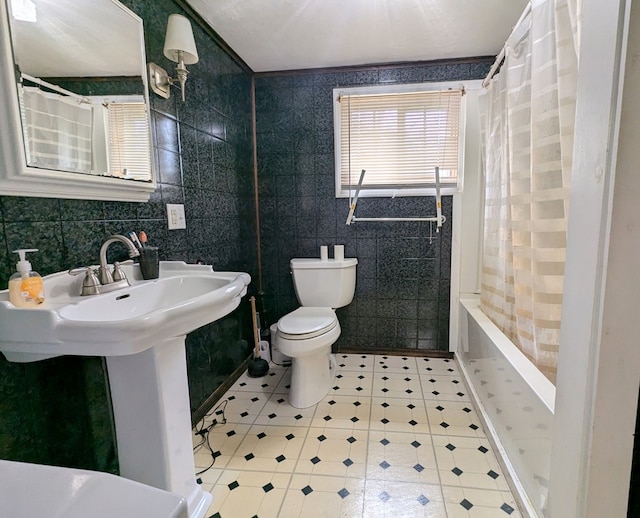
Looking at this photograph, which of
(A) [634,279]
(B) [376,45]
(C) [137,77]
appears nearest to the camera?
(A) [634,279]

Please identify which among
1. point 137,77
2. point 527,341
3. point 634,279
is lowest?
point 527,341

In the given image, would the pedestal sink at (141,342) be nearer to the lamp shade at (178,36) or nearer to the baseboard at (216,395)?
the baseboard at (216,395)

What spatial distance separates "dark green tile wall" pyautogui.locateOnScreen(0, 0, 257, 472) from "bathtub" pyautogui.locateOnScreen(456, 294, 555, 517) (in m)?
1.53

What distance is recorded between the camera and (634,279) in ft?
2.20

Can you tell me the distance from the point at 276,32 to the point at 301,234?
4.27 feet

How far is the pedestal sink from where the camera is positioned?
0.81 metres

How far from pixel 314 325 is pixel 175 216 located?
969 mm

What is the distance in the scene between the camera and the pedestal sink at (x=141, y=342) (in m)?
0.81

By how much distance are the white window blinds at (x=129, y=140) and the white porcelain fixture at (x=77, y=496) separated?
100 cm

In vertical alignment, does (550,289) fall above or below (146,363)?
above

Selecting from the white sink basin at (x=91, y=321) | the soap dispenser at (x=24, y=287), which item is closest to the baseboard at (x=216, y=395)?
the white sink basin at (x=91, y=321)

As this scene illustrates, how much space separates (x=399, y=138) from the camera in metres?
2.42

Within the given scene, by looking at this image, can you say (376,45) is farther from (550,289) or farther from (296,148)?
(550,289)

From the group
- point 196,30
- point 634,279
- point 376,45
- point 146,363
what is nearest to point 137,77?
point 196,30
